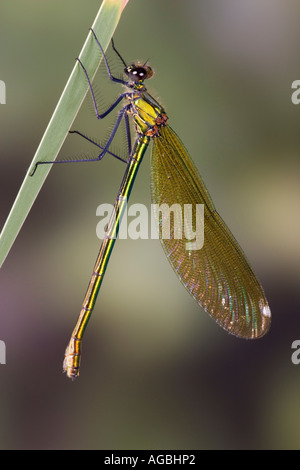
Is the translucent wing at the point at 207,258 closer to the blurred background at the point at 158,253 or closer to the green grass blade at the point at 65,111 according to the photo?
the blurred background at the point at 158,253

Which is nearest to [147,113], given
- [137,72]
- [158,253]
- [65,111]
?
[137,72]

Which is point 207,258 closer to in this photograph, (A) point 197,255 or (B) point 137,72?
(A) point 197,255

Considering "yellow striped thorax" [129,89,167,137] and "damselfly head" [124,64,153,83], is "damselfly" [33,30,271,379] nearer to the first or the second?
"yellow striped thorax" [129,89,167,137]

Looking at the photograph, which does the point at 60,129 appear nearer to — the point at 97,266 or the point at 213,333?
the point at 97,266

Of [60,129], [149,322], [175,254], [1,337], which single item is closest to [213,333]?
[149,322]

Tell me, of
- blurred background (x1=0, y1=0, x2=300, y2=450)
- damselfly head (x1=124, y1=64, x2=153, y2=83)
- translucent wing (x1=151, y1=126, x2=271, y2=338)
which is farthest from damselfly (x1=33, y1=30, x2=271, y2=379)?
blurred background (x1=0, y1=0, x2=300, y2=450)

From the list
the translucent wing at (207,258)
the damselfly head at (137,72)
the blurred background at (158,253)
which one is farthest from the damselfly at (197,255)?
the blurred background at (158,253)

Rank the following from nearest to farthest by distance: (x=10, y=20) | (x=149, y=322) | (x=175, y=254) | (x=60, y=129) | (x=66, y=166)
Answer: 1. (x=60, y=129)
2. (x=175, y=254)
3. (x=10, y=20)
4. (x=66, y=166)
5. (x=149, y=322)
